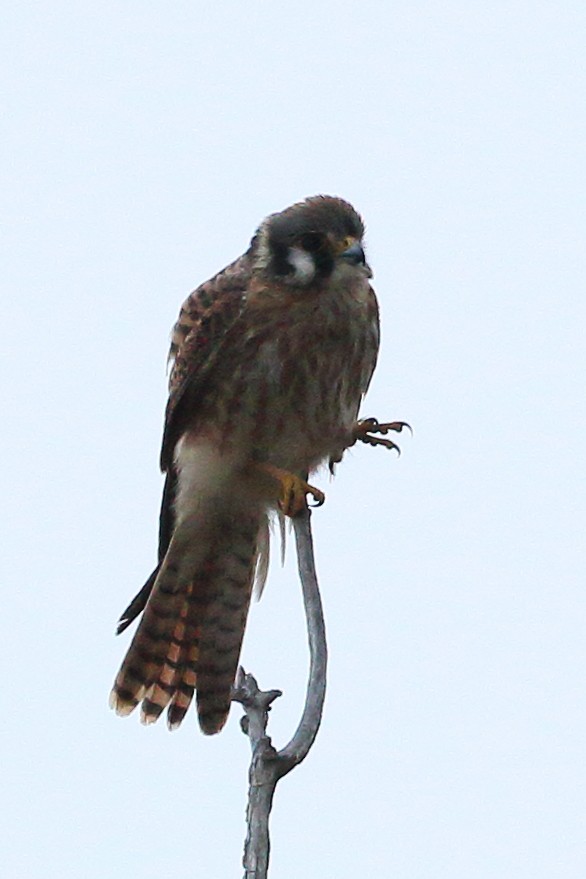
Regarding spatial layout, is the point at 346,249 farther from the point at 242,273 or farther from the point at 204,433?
the point at 204,433

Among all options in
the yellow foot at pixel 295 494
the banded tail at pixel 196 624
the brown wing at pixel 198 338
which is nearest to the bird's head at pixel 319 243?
the brown wing at pixel 198 338

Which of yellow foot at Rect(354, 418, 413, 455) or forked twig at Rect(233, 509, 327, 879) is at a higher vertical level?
yellow foot at Rect(354, 418, 413, 455)

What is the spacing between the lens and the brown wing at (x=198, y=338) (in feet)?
14.3

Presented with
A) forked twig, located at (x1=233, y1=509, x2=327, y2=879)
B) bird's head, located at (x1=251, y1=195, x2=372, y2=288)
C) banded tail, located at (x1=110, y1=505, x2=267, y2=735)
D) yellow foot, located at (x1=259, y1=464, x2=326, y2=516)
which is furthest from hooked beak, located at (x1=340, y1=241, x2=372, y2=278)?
forked twig, located at (x1=233, y1=509, x2=327, y2=879)

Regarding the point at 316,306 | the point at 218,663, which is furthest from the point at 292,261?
the point at 218,663

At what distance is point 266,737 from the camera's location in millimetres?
3186

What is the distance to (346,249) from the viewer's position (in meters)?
4.24

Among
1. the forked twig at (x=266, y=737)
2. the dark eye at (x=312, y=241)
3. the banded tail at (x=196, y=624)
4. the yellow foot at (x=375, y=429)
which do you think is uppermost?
the dark eye at (x=312, y=241)

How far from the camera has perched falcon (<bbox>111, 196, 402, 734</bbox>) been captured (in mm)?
4270

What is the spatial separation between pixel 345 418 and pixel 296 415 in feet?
0.46

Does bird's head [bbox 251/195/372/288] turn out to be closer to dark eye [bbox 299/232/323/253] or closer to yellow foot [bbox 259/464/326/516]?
dark eye [bbox 299/232/323/253]

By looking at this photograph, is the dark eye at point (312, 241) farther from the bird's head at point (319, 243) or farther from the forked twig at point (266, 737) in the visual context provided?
the forked twig at point (266, 737)

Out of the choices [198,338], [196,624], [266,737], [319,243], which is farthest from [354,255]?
[266,737]

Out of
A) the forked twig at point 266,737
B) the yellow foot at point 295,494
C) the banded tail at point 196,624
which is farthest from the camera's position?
the banded tail at point 196,624
